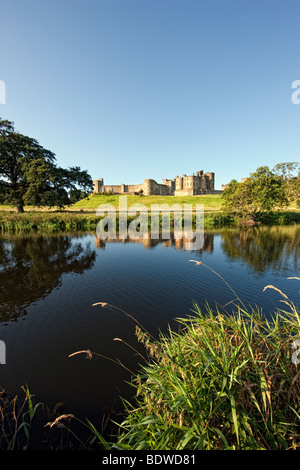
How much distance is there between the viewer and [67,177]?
4497 cm

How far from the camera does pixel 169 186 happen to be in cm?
11556

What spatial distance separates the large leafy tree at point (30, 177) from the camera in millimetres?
38969

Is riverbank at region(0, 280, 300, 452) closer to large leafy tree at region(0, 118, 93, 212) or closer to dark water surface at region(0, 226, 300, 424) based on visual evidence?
dark water surface at region(0, 226, 300, 424)

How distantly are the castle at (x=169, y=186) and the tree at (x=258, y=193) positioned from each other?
51790 millimetres

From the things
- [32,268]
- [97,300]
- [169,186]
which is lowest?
[97,300]

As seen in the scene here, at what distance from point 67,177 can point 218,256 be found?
39.6 meters

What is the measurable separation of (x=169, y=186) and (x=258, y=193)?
249ft

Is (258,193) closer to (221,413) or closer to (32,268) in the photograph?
(32,268)

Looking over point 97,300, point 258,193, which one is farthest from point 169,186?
point 97,300

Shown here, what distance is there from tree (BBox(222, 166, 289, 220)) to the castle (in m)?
51.8

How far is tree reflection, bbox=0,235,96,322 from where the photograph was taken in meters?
9.47

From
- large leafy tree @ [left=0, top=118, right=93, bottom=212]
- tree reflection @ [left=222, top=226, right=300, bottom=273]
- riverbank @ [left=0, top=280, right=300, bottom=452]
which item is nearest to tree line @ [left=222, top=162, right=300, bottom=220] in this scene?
tree reflection @ [left=222, top=226, right=300, bottom=273]

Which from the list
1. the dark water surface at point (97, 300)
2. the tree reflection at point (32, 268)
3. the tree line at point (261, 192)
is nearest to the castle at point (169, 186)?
the tree line at point (261, 192)
